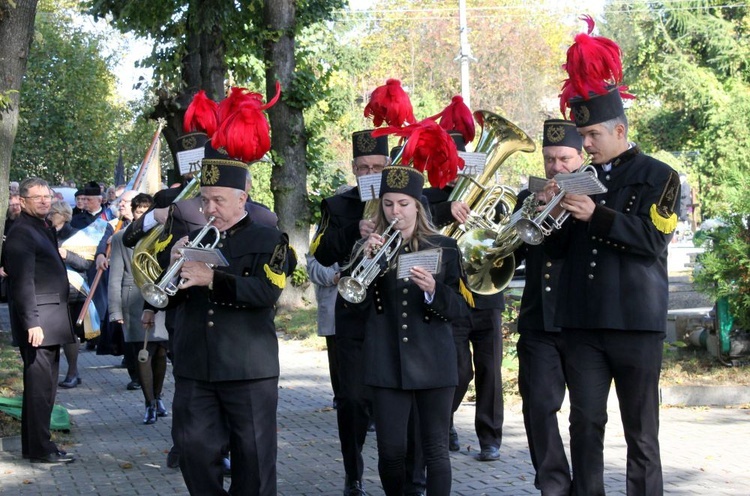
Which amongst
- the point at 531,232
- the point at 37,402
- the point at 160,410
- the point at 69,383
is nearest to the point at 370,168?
the point at 531,232

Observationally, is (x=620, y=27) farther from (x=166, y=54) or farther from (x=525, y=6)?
(x=166, y=54)

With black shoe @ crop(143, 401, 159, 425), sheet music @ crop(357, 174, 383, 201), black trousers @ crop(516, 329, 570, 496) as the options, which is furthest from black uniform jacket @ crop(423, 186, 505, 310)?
black shoe @ crop(143, 401, 159, 425)

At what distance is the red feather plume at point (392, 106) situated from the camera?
7949 mm

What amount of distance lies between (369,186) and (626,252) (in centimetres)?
176

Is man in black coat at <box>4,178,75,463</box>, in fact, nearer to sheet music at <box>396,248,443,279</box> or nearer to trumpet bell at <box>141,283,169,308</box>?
trumpet bell at <box>141,283,169,308</box>

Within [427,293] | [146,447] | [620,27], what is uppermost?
[620,27]

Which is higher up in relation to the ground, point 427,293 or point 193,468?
point 427,293

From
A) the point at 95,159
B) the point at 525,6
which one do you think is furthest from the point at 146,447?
the point at 525,6

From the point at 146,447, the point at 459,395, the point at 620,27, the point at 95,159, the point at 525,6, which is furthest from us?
the point at 525,6

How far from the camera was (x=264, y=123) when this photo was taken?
672 centimetres

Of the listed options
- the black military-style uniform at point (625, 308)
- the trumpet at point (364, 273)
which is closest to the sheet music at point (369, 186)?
the trumpet at point (364, 273)

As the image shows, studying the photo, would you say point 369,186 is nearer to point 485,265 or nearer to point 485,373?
point 485,265

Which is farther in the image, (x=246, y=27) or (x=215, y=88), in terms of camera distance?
(x=246, y=27)

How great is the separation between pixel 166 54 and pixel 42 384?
14133 mm
